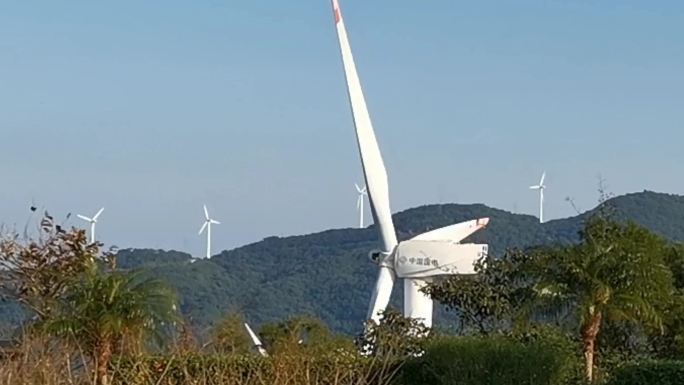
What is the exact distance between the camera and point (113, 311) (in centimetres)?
2114

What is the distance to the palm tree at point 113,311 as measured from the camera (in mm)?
20953

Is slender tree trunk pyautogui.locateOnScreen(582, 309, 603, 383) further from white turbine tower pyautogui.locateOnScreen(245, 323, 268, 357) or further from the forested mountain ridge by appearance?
the forested mountain ridge

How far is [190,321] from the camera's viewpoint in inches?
877

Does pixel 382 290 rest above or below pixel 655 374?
above

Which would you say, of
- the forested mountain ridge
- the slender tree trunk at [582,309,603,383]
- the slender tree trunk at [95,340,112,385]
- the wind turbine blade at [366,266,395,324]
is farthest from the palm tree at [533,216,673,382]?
the forested mountain ridge

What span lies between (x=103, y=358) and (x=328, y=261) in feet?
264

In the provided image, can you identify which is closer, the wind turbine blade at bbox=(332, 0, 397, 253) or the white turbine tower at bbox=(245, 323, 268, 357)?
the white turbine tower at bbox=(245, 323, 268, 357)

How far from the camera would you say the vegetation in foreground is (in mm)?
19469

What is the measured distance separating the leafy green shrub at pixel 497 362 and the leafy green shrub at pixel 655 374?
104 centimetres

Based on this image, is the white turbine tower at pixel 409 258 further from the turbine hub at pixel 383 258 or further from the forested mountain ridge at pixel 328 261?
the forested mountain ridge at pixel 328 261

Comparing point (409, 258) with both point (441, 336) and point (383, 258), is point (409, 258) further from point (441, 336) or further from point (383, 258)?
point (441, 336)

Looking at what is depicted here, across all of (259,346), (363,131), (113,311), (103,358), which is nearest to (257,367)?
(103,358)

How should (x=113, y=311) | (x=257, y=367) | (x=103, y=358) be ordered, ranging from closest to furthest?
(x=257, y=367)
(x=103, y=358)
(x=113, y=311)

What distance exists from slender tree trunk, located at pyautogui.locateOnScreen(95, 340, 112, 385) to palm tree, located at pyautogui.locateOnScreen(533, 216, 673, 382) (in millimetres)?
7790
